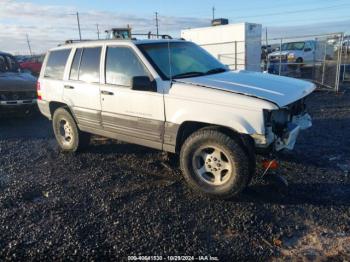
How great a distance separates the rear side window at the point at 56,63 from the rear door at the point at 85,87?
304 millimetres

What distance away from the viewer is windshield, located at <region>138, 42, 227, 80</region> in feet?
15.9

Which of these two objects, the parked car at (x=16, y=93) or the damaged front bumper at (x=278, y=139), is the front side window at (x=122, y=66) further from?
the parked car at (x=16, y=93)

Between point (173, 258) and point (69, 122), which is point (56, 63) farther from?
point (173, 258)

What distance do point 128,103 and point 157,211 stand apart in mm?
1688

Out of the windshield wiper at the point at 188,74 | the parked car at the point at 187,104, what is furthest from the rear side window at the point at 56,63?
the windshield wiper at the point at 188,74

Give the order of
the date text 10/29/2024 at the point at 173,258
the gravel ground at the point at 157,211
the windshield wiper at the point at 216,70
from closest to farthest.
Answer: the date text 10/29/2024 at the point at 173,258 < the gravel ground at the point at 157,211 < the windshield wiper at the point at 216,70

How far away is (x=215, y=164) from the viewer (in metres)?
4.37

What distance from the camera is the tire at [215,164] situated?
163 inches

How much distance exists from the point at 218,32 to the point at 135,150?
1226cm

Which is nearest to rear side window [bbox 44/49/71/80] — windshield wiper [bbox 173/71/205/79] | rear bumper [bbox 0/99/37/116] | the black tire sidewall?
the black tire sidewall

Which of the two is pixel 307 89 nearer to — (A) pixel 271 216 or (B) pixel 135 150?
(A) pixel 271 216

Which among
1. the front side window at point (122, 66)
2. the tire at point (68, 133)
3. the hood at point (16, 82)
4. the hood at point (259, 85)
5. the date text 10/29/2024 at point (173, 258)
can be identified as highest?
the front side window at point (122, 66)

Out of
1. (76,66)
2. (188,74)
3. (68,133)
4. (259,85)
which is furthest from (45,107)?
(259,85)

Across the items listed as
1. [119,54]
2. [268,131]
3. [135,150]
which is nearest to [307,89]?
[268,131]
